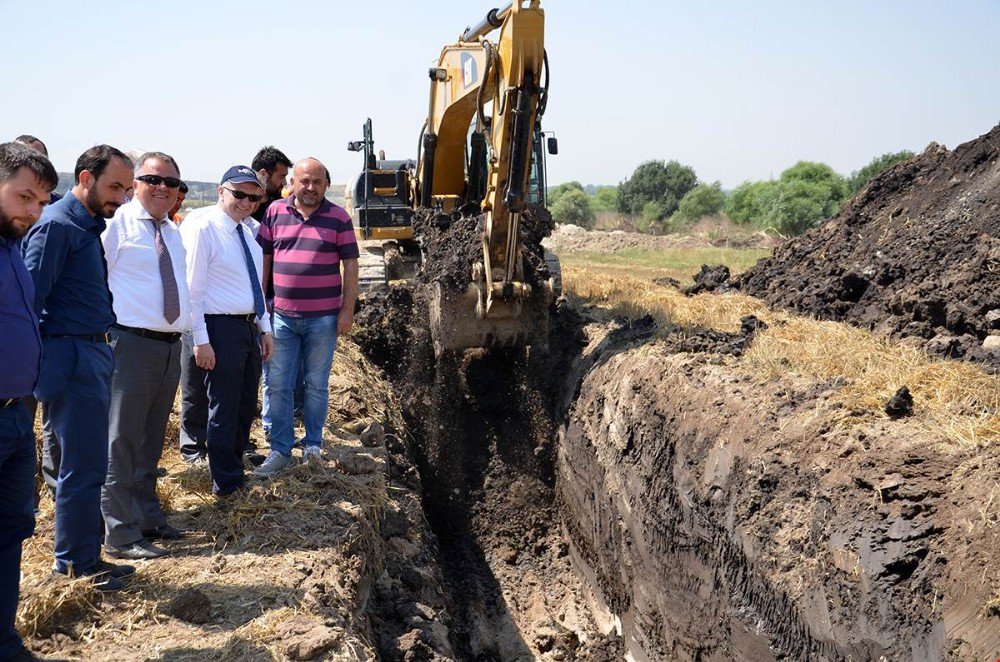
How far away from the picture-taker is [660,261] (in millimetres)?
20375

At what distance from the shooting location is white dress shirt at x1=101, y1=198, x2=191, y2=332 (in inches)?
196

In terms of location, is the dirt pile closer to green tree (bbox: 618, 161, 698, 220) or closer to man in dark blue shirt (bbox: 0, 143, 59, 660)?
man in dark blue shirt (bbox: 0, 143, 59, 660)

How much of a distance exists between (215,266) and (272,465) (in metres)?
1.54

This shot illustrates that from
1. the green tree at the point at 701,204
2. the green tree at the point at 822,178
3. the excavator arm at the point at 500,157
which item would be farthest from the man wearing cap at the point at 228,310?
the green tree at the point at 701,204

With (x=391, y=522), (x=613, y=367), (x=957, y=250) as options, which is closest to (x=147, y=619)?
(x=391, y=522)

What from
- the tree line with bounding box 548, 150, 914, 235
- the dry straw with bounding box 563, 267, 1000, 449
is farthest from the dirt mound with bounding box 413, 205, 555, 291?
the tree line with bounding box 548, 150, 914, 235

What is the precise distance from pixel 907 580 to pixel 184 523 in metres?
4.19

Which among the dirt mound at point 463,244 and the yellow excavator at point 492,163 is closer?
the yellow excavator at point 492,163

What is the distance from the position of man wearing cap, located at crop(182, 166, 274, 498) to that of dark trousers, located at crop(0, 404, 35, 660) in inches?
66.7

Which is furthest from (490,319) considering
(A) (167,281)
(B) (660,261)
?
(B) (660,261)

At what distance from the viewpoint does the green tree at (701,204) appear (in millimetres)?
43938

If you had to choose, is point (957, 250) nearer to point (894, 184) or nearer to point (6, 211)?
point (894, 184)

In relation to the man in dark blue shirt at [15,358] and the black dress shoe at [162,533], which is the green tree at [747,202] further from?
the man in dark blue shirt at [15,358]

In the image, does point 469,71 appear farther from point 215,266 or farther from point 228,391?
point 228,391
